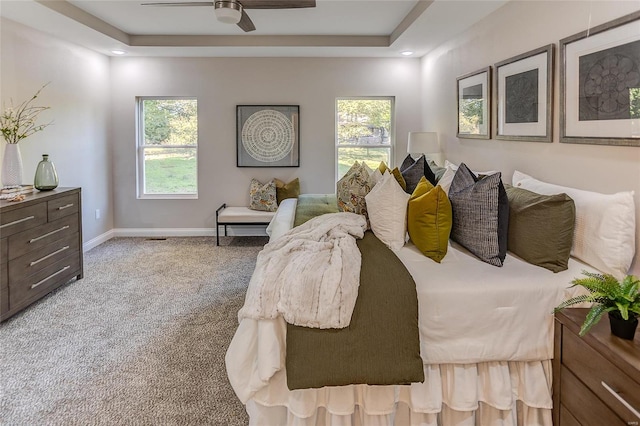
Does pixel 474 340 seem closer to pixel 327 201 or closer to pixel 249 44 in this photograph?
pixel 327 201

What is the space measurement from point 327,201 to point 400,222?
2035 mm

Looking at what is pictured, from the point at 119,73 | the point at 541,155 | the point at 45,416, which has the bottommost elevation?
the point at 45,416

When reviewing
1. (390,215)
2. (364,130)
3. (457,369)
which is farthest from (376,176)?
(364,130)

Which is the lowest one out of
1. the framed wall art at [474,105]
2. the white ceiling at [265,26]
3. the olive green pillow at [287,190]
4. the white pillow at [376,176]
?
the olive green pillow at [287,190]

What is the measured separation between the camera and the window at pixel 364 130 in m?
6.01

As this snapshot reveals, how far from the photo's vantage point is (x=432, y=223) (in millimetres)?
2416

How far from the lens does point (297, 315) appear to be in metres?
1.82

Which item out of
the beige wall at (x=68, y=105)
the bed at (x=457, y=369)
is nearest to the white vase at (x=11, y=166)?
the beige wall at (x=68, y=105)

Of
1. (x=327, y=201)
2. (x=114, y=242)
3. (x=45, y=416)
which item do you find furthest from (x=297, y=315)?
(x=114, y=242)

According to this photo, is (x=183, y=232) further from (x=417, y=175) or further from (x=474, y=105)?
(x=474, y=105)

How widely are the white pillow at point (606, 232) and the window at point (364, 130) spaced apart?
4024 mm

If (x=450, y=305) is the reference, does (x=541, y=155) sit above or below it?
above

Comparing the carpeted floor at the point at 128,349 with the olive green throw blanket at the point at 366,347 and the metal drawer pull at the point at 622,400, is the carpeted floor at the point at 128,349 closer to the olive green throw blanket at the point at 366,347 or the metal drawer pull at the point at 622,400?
the olive green throw blanket at the point at 366,347

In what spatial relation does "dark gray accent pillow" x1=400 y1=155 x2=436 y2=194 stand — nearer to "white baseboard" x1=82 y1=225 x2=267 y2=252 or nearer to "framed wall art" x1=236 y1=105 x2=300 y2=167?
"framed wall art" x1=236 y1=105 x2=300 y2=167
